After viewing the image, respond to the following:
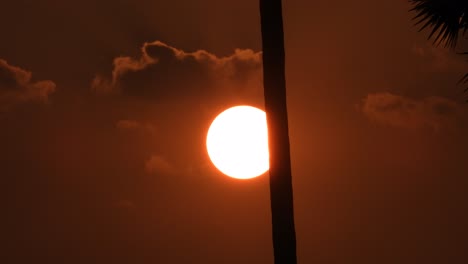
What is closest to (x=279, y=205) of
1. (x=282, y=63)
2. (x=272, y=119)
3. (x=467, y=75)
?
(x=272, y=119)

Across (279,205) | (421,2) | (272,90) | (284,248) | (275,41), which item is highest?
(421,2)

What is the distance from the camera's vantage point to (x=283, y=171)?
6984 millimetres

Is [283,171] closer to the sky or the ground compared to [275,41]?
closer to the ground

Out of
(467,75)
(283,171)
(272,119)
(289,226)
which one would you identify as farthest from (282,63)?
(467,75)

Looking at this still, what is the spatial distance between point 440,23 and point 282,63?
5447 millimetres

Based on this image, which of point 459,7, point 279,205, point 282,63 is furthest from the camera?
point 459,7

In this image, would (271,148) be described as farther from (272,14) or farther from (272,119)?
(272,14)

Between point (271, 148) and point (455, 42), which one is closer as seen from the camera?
point (271, 148)

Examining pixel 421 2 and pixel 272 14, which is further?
pixel 421 2

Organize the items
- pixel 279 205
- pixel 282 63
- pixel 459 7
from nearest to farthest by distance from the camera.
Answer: pixel 279 205 → pixel 282 63 → pixel 459 7

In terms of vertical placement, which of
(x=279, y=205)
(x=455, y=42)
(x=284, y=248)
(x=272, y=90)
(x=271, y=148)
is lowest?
(x=284, y=248)

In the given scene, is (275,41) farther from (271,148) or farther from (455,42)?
(455,42)

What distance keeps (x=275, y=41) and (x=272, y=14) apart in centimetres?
38

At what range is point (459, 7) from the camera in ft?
36.6
